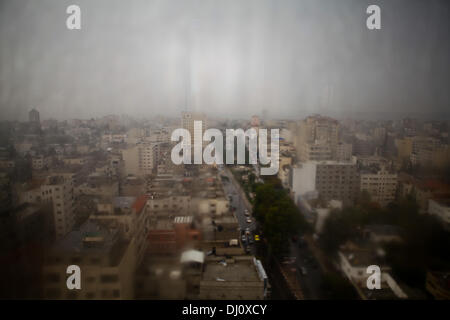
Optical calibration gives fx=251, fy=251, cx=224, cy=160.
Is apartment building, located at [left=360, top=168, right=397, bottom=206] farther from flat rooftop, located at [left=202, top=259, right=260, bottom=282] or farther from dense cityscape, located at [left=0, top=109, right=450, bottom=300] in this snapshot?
flat rooftop, located at [left=202, top=259, right=260, bottom=282]

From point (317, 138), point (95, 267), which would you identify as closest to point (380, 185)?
point (317, 138)

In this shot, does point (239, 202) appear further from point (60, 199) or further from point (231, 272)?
point (60, 199)

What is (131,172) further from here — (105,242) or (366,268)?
(366,268)

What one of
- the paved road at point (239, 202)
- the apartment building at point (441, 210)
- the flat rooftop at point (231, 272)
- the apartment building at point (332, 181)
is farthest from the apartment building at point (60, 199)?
the apartment building at point (441, 210)

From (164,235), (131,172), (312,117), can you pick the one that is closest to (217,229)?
(164,235)

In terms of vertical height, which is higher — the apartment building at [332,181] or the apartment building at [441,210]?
the apartment building at [332,181]

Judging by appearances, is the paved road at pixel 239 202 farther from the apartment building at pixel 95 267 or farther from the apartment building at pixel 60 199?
the apartment building at pixel 60 199

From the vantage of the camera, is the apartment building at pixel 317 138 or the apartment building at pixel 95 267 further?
the apartment building at pixel 317 138
